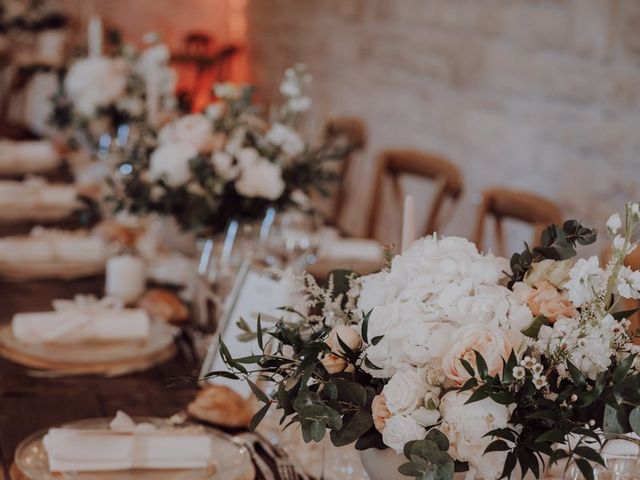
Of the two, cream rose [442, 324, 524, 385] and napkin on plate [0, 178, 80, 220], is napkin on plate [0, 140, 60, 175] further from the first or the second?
cream rose [442, 324, 524, 385]

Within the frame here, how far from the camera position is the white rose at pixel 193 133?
2309 millimetres

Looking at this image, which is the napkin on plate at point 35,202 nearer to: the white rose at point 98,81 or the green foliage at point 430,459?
the white rose at point 98,81

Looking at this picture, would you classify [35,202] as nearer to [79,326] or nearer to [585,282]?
[79,326]

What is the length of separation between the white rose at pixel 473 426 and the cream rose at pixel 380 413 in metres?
0.06

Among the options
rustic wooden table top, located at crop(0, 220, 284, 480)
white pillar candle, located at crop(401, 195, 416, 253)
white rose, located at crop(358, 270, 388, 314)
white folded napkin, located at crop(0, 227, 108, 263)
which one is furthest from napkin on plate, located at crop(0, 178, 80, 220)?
white rose, located at crop(358, 270, 388, 314)

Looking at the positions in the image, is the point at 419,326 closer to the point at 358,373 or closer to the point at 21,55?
the point at 358,373

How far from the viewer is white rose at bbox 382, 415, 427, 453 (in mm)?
1083

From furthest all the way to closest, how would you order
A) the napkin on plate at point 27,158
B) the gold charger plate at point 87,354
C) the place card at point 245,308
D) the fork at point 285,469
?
the napkin on plate at point 27,158 → the gold charger plate at point 87,354 → the place card at point 245,308 → the fork at point 285,469

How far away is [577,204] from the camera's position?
3637 millimetres

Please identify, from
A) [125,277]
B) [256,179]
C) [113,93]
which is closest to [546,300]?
[256,179]

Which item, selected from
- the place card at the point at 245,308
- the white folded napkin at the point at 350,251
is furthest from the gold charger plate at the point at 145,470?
the white folded napkin at the point at 350,251

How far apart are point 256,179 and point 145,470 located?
3.08 ft

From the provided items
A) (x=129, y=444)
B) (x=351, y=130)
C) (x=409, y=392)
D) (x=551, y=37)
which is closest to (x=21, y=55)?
(x=351, y=130)

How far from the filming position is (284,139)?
2375mm
